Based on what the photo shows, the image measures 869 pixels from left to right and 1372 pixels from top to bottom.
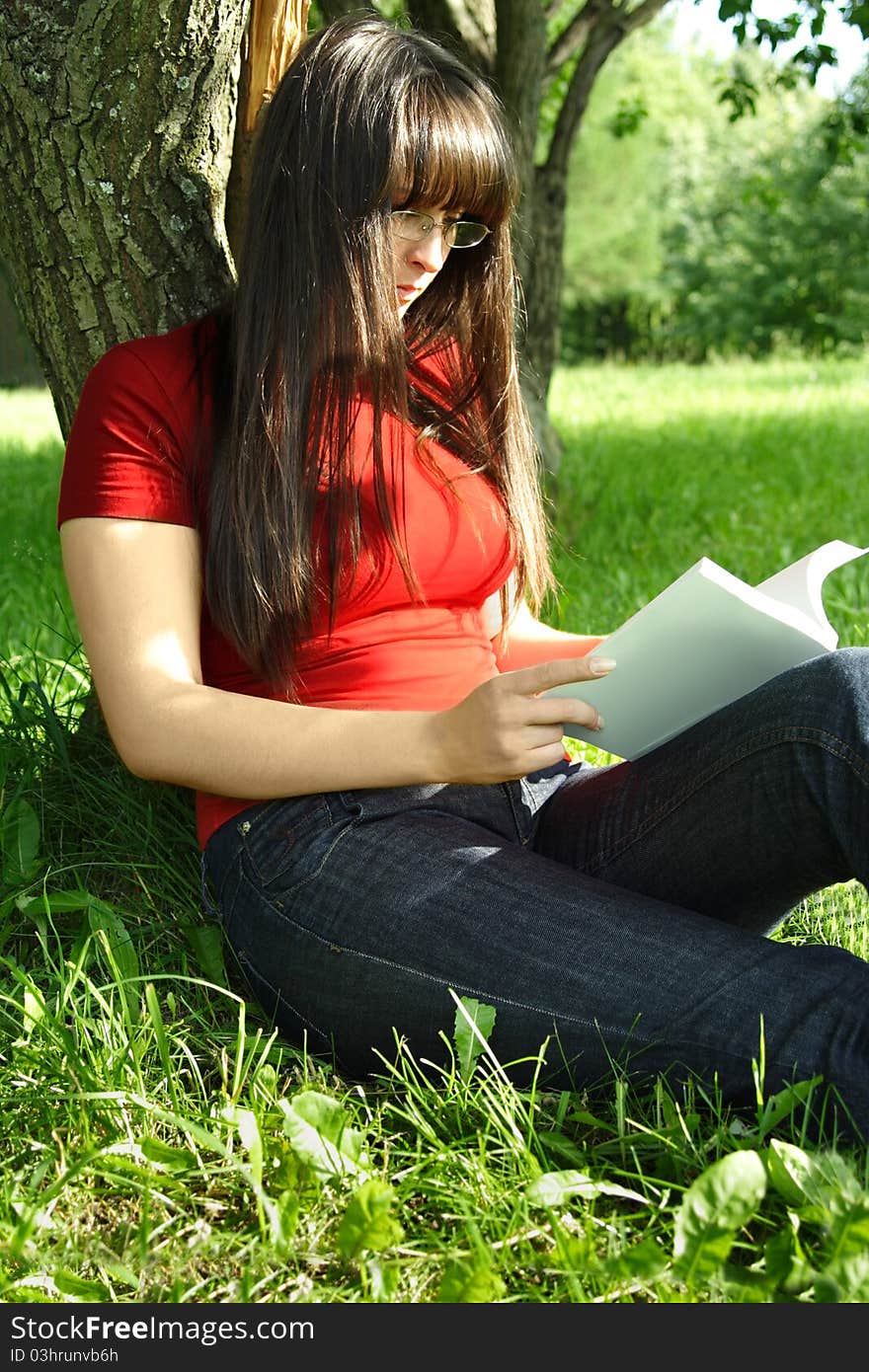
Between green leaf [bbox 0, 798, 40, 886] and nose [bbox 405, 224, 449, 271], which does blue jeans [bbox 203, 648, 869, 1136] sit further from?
nose [bbox 405, 224, 449, 271]

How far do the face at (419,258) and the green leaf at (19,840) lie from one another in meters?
1.05

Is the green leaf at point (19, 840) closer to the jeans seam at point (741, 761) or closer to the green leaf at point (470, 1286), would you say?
the jeans seam at point (741, 761)

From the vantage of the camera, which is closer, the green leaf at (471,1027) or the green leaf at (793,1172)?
the green leaf at (793,1172)

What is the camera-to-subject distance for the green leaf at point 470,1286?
1574 millimetres

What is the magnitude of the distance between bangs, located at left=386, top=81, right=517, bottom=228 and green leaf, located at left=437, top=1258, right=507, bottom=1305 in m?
1.38

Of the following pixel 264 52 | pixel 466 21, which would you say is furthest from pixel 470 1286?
pixel 466 21

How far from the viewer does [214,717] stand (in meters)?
1.89

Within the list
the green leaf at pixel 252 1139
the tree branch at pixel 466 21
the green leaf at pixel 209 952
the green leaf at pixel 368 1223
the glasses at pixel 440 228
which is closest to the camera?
the green leaf at pixel 368 1223

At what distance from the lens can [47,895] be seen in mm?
2314

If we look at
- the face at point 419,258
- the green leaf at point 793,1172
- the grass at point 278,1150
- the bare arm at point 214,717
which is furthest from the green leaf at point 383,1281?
the face at point 419,258

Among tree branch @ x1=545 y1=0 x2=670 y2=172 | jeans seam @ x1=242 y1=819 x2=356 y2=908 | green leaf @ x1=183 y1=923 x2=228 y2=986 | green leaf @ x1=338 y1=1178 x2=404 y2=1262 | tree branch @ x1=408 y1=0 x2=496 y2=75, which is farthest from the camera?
tree branch @ x1=545 y1=0 x2=670 y2=172

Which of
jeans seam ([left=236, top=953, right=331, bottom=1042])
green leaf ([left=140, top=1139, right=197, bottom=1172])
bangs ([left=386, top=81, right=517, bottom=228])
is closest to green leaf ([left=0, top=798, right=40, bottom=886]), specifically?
jeans seam ([left=236, top=953, right=331, bottom=1042])

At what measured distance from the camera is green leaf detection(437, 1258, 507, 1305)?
5.16ft

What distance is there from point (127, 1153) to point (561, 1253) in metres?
0.58
